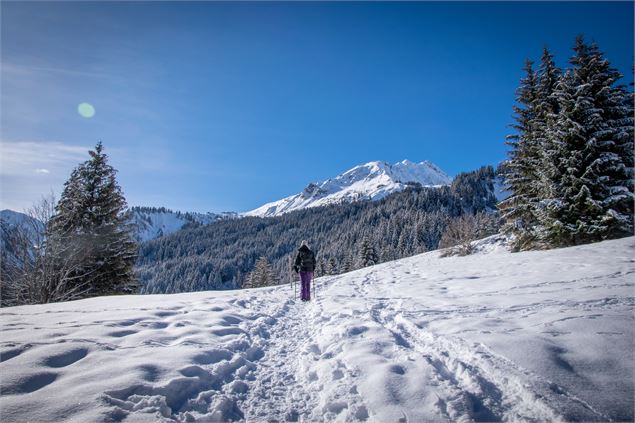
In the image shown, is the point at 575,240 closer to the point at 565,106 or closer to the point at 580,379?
the point at 565,106

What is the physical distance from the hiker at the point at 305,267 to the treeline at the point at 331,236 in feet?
234

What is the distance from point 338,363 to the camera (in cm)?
421

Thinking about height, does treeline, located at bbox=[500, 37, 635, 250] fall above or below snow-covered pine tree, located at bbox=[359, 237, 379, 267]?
above

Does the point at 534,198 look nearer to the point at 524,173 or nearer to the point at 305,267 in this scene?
the point at 524,173

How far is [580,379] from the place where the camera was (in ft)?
10.3

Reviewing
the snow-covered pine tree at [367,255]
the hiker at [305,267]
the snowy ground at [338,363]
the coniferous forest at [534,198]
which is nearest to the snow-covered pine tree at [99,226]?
the coniferous forest at [534,198]

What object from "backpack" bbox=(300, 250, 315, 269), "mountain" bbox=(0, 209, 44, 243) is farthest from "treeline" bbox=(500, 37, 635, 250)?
"mountain" bbox=(0, 209, 44, 243)

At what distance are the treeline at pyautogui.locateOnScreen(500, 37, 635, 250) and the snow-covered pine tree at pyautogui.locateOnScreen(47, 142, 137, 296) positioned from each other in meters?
23.2

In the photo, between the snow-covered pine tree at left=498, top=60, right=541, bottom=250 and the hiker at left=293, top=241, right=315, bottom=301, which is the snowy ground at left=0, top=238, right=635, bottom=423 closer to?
the hiker at left=293, top=241, right=315, bottom=301

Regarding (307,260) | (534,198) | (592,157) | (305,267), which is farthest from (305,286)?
(592,157)

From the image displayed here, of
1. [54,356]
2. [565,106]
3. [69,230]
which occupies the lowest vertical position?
[54,356]

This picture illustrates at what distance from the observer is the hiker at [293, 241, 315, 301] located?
10.6 metres

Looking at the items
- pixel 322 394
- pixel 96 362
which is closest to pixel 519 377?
pixel 322 394

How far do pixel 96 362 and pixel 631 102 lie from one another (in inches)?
922
